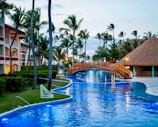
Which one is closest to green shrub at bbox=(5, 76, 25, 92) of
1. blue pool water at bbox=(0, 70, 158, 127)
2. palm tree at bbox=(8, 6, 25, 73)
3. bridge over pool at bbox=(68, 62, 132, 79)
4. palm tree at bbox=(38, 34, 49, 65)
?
Result: blue pool water at bbox=(0, 70, 158, 127)

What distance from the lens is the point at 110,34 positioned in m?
84.9

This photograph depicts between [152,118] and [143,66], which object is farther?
[143,66]

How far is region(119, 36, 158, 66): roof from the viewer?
3916 centimetres

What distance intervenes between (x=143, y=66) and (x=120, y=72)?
669 centimetres

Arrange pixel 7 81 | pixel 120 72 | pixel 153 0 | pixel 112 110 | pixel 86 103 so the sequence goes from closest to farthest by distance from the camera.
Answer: pixel 112 110, pixel 86 103, pixel 7 81, pixel 153 0, pixel 120 72

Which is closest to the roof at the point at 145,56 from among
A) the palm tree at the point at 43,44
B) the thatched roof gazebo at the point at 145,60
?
the thatched roof gazebo at the point at 145,60

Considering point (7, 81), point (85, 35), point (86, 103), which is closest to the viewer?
point (86, 103)

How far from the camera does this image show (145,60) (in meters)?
39.5

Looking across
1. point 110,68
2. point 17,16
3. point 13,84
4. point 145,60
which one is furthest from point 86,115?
point 145,60

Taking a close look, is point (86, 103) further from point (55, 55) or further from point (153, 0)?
point (55, 55)

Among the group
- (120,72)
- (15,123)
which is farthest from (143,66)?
(15,123)

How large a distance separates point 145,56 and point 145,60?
86cm

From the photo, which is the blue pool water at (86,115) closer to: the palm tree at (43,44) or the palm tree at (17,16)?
the palm tree at (17,16)

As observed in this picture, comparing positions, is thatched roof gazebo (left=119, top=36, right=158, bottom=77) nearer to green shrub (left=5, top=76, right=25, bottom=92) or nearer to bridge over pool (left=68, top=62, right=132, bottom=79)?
bridge over pool (left=68, top=62, right=132, bottom=79)
